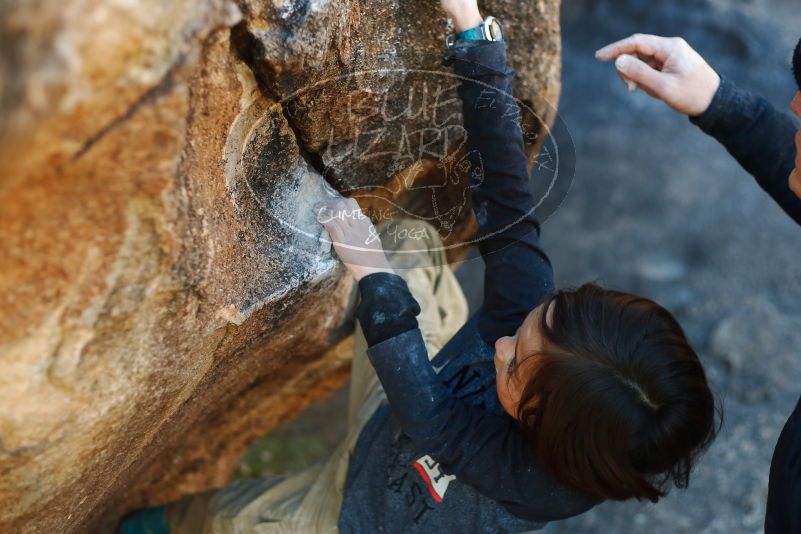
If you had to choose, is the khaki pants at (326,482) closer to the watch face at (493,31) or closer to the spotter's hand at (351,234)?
the spotter's hand at (351,234)

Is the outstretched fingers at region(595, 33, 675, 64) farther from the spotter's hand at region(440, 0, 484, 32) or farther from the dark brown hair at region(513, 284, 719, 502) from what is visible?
the dark brown hair at region(513, 284, 719, 502)

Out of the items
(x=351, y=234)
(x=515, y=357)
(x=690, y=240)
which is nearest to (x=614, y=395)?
(x=515, y=357)

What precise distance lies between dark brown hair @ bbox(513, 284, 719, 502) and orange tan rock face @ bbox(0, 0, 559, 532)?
420 mm

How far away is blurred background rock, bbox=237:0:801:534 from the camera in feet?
8.21

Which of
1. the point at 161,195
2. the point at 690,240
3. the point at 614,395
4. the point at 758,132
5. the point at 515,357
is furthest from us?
the point at 690,240

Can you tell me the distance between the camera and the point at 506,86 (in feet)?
4.32

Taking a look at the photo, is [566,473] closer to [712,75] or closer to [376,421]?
[376,421]

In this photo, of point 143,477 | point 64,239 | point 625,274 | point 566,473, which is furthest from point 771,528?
point 625,274

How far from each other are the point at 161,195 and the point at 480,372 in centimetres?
77

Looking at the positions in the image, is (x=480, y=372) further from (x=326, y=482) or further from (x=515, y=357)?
(x=326, y=482)

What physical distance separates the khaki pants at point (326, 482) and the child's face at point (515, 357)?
1.11 feet

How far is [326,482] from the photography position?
1.70 meters

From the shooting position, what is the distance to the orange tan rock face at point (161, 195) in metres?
0.72

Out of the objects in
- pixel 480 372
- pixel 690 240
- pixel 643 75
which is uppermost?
pixel 643 75
